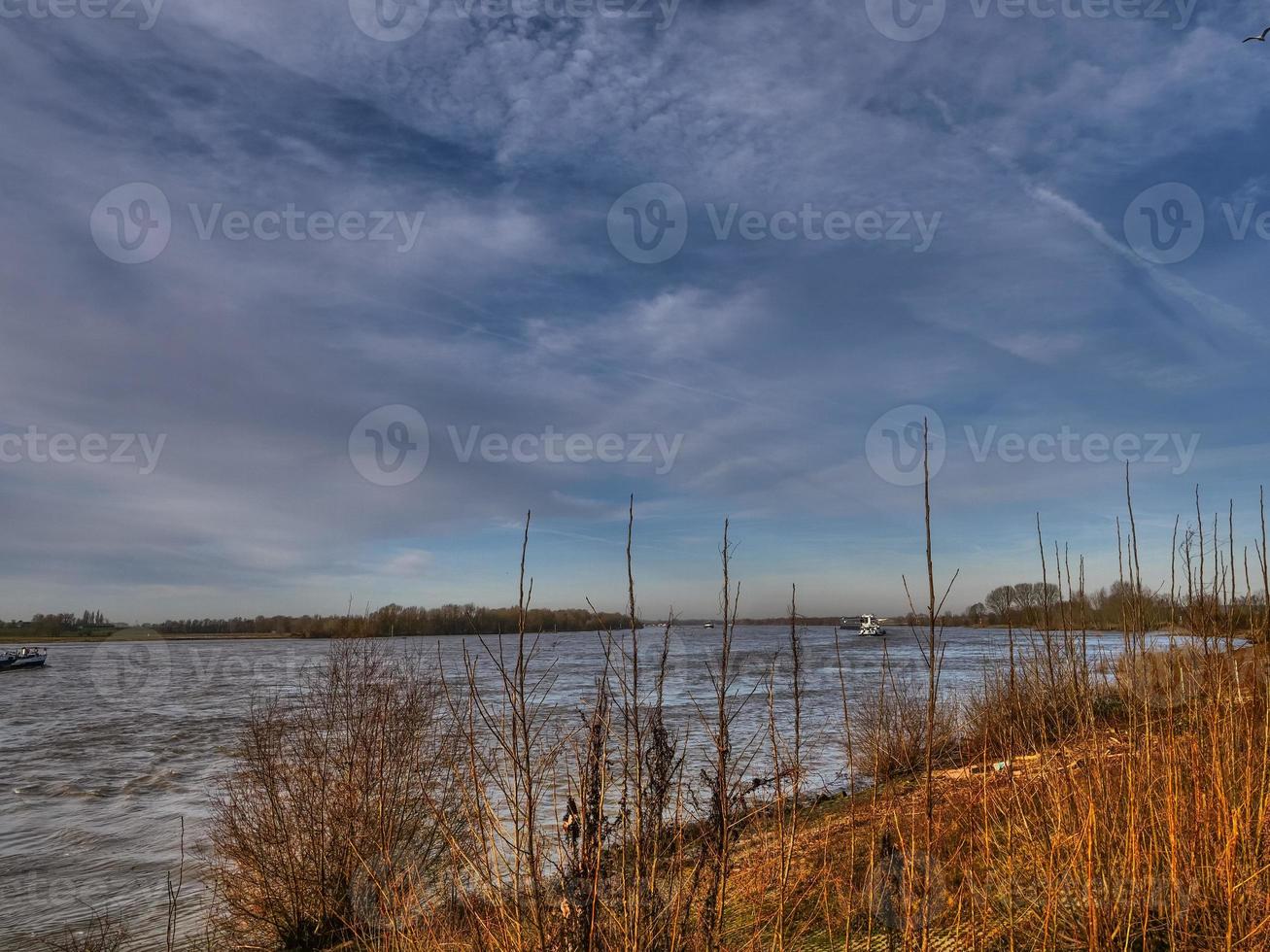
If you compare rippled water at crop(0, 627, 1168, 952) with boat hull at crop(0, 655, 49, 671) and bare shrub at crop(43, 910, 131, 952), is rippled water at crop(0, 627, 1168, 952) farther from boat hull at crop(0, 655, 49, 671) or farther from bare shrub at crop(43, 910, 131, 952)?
boat hull at crop(0, 655, 49, 671)

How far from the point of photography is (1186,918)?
3.46m

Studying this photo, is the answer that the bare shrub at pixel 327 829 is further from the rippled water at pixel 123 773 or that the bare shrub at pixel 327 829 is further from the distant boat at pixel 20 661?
the distant boat at pixel 20 661

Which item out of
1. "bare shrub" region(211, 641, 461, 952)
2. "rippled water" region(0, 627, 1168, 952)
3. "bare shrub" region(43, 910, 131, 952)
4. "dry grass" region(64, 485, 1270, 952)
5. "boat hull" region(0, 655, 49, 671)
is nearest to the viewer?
"dry grass" region(64, 485, 1270, 952)

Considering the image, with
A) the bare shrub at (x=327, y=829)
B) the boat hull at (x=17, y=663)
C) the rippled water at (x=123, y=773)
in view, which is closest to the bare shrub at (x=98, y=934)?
the rippled water at (x=123, y=773)

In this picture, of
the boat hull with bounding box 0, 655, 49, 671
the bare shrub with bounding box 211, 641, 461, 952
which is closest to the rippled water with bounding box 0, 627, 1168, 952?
the bare shrub with bounding box 211, 641, 461, 952

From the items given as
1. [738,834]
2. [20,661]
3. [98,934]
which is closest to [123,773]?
[98,934]

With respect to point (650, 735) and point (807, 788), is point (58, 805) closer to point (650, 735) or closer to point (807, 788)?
point (807, 788)

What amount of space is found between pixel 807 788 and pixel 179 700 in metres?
29.4

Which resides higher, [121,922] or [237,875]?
[237,875]

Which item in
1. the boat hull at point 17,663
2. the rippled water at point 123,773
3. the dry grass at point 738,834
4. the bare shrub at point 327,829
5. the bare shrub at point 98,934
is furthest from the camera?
the boat hull at point 17,663

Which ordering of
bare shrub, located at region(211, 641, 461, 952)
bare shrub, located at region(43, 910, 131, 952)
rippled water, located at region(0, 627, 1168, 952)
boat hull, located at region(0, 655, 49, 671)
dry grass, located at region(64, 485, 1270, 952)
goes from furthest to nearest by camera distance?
boat hull, located at region(0, 655, 49, 671), rippled water, located at region(0, 627, 1168, 952), bare shrub, located at region(43, 910, 131, 952), bare shrub, located at region(211, 641, 461, 952), dry grass, located at region(64, 485, 1270, 952)

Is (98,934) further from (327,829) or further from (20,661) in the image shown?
(20,661)

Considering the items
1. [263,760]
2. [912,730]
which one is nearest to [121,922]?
[263,760]

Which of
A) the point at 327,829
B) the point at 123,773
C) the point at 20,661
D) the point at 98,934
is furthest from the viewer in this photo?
the point at 20,661
